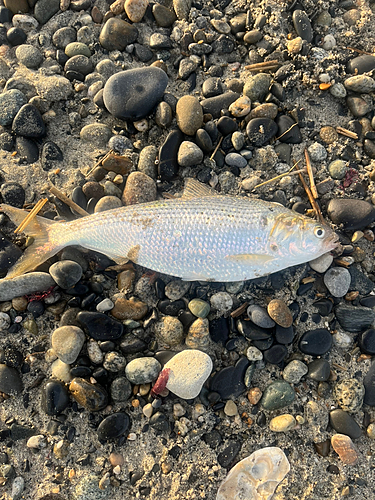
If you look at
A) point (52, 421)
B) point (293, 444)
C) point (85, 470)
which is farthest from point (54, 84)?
point (293, 444)

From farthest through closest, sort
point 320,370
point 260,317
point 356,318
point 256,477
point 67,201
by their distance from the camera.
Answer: point 67,201, point 356,318, point 260,317, point 320,370, point 256,477

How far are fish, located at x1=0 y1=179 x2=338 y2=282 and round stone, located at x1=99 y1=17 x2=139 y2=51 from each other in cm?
290

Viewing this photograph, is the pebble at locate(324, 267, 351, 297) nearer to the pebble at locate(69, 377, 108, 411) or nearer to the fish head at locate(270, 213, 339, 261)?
the fish head at locate(270, 213, 339, 261)

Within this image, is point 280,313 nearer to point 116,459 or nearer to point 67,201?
point 116,459

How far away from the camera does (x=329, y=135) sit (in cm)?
463

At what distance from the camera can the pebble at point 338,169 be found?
4.49 meters

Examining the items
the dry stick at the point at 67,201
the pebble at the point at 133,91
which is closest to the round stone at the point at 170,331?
the dry stick at the point at 67,201

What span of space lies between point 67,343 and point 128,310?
843 mm

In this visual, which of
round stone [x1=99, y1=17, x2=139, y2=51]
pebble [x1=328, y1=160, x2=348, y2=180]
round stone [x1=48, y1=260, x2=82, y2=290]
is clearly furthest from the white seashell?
round stone [x1=99, y1=17, x2=139, y2=51]

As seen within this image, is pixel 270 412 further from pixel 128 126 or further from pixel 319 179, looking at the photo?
pixel 128 126

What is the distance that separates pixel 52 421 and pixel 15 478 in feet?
2.45

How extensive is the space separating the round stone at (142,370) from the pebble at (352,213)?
319 centimetres

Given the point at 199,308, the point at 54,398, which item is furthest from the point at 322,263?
the point at 54,398

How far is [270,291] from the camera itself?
4.19 m
